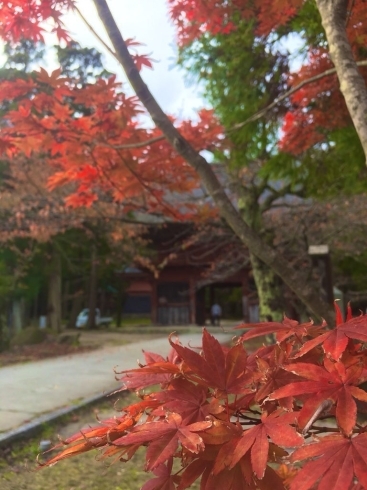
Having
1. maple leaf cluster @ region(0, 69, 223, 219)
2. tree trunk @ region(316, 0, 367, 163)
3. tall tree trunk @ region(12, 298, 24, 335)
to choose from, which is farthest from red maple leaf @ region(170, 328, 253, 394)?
tall tree trunk @ region(12, 298, 24, 335)

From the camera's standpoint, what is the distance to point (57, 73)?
125 inches

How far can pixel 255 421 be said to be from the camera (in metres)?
0.97

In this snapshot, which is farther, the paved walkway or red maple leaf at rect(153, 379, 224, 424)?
the paved walkway

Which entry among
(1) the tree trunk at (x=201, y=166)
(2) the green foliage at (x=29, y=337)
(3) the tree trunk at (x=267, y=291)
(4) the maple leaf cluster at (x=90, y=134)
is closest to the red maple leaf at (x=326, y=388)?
(1) the tree trunk at (x=201, y=166)

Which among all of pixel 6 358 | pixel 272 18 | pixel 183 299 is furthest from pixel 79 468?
pixel 183 299

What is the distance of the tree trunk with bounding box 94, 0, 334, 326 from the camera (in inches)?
90.0

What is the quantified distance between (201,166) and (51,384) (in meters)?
4.24

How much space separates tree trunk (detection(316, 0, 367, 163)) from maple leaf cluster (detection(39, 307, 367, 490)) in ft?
3.69

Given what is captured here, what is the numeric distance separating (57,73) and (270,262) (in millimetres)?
1971

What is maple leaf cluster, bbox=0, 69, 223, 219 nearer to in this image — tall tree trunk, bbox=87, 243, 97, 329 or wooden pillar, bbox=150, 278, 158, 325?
tall tree trunk, bbox=87, 243, 97, 329

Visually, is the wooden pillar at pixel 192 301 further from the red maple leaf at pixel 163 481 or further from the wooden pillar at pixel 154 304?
the red maple leaf at pixel 163 481

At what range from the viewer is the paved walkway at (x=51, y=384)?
4.12 m

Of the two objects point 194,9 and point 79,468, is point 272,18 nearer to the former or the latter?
point 194,9

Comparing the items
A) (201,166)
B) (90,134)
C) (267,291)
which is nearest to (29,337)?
(267,291)
